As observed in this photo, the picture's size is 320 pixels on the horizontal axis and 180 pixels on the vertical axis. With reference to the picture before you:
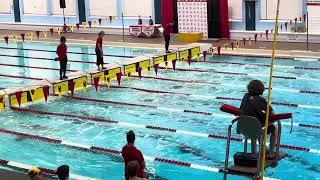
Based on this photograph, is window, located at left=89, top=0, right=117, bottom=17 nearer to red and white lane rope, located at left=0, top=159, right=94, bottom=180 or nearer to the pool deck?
the pool deck

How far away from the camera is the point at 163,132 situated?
1028 cm

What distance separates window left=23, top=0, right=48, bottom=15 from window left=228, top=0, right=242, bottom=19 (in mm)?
9713

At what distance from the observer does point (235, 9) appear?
20797 mm

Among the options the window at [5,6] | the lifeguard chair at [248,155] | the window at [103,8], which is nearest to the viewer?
the lifeguard chair at [248,155]

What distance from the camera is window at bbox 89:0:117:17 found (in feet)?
79.7

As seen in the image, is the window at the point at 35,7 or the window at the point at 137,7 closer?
the window at the point at 137,7

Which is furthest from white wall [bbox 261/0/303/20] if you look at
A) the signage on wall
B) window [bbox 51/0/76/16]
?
window [bbox 51/0/76/16]

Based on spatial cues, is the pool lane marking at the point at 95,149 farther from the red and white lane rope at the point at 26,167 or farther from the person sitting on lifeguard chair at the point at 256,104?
the person sitting on lifeguard chair at the point at 256,104

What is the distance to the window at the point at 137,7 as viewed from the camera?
23422mm

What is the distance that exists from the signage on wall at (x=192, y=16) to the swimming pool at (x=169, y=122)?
16.4ft

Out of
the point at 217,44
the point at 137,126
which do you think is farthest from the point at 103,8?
the point at 137,126

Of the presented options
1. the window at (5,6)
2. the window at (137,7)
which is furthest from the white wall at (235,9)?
the window at (5,6)

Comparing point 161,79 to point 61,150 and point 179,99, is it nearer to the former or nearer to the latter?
point 179,99

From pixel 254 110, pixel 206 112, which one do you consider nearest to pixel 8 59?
pixel 206 112
